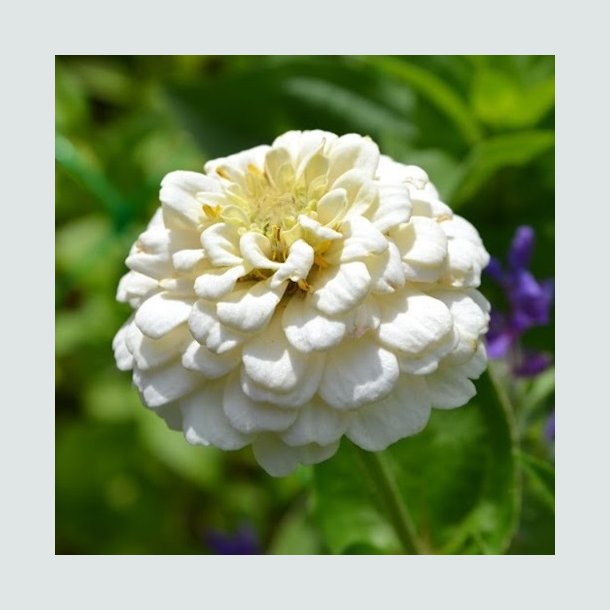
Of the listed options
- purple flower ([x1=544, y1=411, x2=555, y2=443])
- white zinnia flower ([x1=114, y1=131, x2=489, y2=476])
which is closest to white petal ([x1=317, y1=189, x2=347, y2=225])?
white zinnia flower ([x1=114, y1=131, x2=489, y2=476])

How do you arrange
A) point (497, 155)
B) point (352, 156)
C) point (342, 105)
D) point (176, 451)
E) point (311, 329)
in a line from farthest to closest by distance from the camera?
point (176, 451) < point (342, 105) < point (497, 155) < point (352, 156) < point (311, 329)

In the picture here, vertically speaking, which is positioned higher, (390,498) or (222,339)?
(222,339)

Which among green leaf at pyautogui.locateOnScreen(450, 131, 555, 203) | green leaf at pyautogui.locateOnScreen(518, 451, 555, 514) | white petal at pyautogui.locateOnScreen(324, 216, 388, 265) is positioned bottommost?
green leaf at pyautogui.locateOnScreen(518, 451, 555, 514)

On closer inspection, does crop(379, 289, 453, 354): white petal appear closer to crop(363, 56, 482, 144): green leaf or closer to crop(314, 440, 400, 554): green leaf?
crop(314, 440, 400, 554): green leaf

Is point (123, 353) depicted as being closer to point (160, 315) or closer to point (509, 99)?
point (160, 315)

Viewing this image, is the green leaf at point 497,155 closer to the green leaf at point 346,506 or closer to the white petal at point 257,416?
the green leaf at point 346,506

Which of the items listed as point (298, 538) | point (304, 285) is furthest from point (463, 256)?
point (298, 538)

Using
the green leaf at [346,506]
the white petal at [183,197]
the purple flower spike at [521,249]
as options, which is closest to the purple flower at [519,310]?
the purple flower spike at [521,249]

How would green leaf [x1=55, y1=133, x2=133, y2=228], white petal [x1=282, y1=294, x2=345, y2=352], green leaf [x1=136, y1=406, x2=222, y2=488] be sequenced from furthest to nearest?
green leaf [x1=136, y1=406, x2=222, y2=488]
green leaf [x1=55, y1=133, x2=133, y2=228]
white petal [x1=282, y1=294, x2=345, y2=352]
